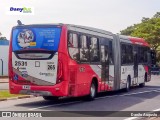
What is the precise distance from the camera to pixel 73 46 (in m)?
16.7

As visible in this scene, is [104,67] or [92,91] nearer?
[92,91]

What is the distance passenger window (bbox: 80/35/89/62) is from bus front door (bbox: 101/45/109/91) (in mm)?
2211

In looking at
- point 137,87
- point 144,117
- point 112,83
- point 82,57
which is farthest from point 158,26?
point 144,117

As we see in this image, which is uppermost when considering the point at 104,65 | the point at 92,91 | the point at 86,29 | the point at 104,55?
the point at 86,29

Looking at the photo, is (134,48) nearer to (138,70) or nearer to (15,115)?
(138,70)

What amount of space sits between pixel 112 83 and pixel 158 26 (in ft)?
166

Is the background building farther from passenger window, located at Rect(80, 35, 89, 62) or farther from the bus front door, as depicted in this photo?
passenger window, located at Rect(80, 35, 89, 62)

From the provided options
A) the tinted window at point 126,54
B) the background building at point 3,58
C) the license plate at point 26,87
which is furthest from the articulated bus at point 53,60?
the background building at point 3,58

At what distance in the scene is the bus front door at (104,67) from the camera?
2020cm

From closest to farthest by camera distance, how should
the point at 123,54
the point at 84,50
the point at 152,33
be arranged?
the point at 84,50 < the point at 123,54 < the point at 152,33

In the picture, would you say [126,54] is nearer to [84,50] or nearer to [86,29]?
[86,29]

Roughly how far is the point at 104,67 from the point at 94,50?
179cm

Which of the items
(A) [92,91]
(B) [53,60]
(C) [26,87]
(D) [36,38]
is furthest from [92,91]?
(D) [36,38]

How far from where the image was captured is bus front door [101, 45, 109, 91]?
20.2 m
